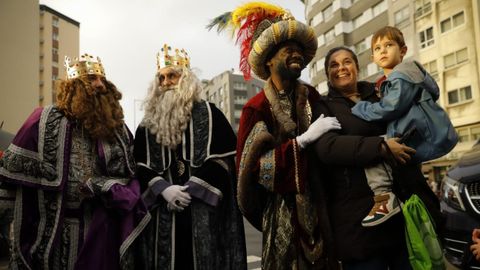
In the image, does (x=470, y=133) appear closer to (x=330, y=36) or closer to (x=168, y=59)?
(x=330, y=36)

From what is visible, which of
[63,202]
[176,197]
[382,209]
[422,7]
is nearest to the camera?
[382,209]

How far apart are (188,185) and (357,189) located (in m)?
1.34

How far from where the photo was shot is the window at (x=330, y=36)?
36.8 meters

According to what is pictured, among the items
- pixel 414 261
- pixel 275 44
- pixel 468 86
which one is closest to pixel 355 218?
pixel 414 261

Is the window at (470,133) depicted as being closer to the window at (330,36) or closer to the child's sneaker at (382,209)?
the window at (330,36)

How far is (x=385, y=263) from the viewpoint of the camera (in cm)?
217

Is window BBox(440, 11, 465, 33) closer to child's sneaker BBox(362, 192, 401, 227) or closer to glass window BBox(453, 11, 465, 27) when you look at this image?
glass window BBox(453, 11, 465, 27)

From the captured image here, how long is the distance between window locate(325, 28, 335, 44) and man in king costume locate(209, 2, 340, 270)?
35.7 m

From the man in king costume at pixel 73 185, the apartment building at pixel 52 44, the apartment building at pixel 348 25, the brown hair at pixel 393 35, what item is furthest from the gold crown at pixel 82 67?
the apartment building at pixel 52 44

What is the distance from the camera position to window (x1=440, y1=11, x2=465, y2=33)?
24828 mm

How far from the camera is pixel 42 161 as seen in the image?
2.85 m

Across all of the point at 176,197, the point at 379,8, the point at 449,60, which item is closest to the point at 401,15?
the point at 379,8

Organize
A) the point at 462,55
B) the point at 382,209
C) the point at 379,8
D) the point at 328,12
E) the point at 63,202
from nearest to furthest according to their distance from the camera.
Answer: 1. the point at 382,209
2. the point at 63,202
3. the point at 462,55
4. the point at 379,8
5. the point at 328,12

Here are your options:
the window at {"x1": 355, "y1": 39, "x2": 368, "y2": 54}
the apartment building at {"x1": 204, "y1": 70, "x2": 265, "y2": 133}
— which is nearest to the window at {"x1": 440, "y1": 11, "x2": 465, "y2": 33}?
the window at {"x1": 355, "y1": 39, "x2": 368, "y2": 54}
